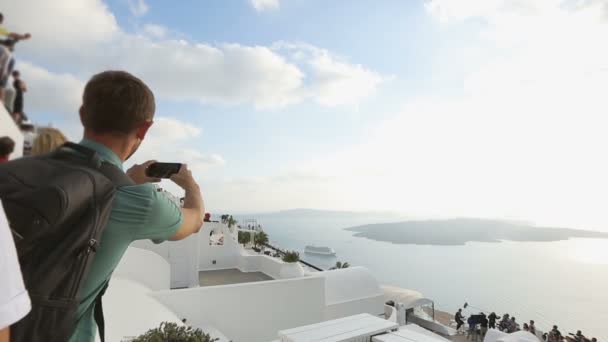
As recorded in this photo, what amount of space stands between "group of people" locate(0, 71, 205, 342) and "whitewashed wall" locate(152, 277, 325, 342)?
829 centimetres

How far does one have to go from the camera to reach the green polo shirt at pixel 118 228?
1.07 meters

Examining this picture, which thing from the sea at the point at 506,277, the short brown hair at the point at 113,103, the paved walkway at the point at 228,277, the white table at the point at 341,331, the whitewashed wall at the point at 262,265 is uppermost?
the short brown hair at the point at 113,103

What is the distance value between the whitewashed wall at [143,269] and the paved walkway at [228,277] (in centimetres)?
313

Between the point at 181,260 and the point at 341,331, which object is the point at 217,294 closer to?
the point at 181,260

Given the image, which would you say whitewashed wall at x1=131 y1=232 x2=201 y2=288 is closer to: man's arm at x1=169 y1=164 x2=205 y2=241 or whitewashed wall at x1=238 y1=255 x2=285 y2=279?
whitewashed wall at x1=238 y1=255 x2=285 y2=279

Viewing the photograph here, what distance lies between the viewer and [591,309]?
73.0 m

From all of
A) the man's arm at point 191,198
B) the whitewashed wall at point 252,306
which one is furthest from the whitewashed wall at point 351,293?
the man's arm at point 191,198

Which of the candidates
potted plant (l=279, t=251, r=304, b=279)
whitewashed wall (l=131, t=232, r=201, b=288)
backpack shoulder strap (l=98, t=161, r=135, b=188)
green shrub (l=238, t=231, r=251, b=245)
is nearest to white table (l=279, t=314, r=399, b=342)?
backpack shoulder strap (l=98, t=161, r=135, b=188)

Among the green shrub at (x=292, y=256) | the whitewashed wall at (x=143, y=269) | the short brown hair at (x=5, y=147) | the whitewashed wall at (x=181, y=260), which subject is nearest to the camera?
the short brown hair at (x=5, y=147)

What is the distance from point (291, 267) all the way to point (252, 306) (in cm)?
323

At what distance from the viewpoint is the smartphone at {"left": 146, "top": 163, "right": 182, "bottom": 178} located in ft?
4.76

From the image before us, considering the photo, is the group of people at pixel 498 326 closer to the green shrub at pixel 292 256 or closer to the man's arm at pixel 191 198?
the green shrub at pixel 292 256

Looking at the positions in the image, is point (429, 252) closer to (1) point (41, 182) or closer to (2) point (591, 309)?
(2) point (591, 309)

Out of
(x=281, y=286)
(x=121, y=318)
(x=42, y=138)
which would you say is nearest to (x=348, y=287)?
(x=281, y=286)
